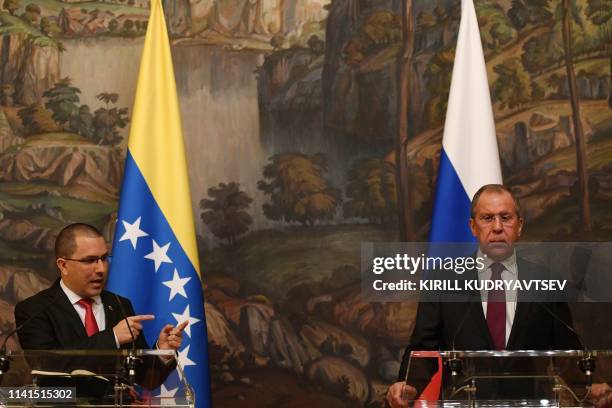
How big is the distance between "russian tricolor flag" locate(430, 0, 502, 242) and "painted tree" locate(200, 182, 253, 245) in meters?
1.28

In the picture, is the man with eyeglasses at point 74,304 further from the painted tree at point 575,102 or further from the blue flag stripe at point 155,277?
the painted tree at point 575,102

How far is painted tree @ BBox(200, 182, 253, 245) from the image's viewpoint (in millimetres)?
6684

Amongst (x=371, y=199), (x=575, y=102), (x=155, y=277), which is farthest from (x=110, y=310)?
(x=575, y=102)

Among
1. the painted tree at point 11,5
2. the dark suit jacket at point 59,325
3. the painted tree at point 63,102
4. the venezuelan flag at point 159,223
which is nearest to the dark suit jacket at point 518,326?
the dark suit jacket at point 59,325

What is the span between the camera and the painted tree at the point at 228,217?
263 inches

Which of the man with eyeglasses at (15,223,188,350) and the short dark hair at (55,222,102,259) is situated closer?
the man with eyeglasses at (15,223,188,350)

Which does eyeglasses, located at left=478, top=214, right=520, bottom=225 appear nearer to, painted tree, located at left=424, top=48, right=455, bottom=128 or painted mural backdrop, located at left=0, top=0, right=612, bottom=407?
painted mural backdrop, located at left=0, top=0, right=612, bottom=407

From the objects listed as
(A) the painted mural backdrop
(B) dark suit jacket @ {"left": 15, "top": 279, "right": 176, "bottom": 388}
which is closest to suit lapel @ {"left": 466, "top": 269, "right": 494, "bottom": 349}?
(B) dark suit jacket @ {"left": 15, "top": 279, "right": 176, "bottom": 388}

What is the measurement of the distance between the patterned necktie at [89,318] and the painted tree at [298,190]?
1.86 metres

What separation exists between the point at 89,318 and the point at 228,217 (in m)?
1.82

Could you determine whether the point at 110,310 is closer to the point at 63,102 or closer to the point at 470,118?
the point at 63,102

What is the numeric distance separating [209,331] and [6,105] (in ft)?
6.66

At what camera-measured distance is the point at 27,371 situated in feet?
12.0

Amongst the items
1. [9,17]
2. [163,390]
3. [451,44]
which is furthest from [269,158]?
[163,390]
